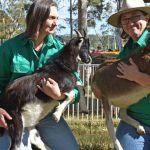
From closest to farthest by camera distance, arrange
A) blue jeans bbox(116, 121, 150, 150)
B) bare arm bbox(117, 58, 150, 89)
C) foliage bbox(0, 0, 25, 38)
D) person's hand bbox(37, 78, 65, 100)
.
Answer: bare arm bbox(117, 58, 150, 89) → person's hand bbox(37, 78, 65, 100) → blue jeans bbox(116, 121, 150, 150) → foliage bbox(0, 0, 25, 38)

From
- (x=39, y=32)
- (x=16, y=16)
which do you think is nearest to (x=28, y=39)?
(x=39, y=32)

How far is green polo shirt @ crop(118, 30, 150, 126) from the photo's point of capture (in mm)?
4461

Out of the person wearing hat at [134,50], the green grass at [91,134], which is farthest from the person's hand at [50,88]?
the green grass at [91,134]

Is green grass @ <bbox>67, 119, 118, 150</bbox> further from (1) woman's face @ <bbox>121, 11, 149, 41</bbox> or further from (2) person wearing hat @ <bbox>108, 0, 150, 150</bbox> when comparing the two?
(1) woman's face @ <bbox>121, 11, 149, 41</bbox>

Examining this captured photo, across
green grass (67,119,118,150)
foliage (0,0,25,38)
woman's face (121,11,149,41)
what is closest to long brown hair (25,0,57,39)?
woman's face (121,11,149,41)

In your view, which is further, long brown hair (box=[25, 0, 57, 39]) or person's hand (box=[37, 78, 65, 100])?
long brown hair (box=[25, 0, 57, 39])

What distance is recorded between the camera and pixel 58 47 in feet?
16.5

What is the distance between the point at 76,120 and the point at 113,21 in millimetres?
5870

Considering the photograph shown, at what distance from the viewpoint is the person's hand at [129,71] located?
14.1ft

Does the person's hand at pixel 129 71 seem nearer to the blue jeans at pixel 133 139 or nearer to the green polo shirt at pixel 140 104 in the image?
the green polo shirt at pixel 140 104

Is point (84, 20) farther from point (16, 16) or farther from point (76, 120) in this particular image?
point (16, 16)

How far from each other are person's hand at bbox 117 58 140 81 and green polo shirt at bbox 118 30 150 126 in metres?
0.19

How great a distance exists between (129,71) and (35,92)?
97cm

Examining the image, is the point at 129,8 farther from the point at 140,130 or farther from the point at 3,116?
the point at 3,116
